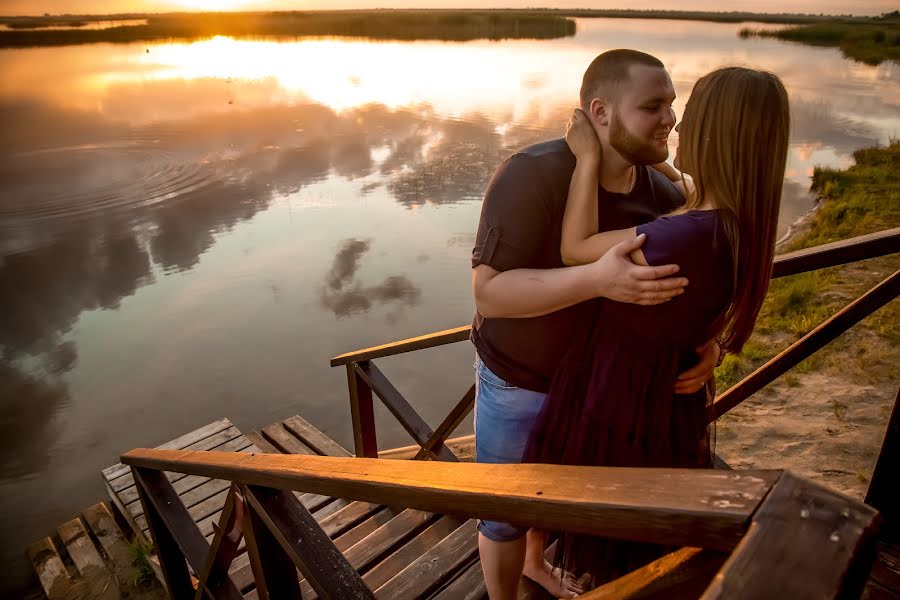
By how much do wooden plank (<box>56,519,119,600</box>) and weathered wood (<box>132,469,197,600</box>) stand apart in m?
2.19

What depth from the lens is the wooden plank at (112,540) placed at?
4.41 meters

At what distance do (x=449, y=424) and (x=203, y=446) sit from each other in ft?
9.12

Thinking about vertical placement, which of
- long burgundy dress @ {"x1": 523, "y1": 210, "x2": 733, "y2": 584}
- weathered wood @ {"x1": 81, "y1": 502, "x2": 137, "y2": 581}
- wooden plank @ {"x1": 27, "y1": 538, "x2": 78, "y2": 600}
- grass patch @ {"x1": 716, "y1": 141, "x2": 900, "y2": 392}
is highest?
long burgundy dress @ {"x1": 523, "y1": 210, "x2": 733, "y2": 584}

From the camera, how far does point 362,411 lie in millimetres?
3592

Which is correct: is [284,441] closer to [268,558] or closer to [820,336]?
[268,558]

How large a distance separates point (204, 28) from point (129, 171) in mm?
67934

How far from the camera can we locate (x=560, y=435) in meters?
1.57

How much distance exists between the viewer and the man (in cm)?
149

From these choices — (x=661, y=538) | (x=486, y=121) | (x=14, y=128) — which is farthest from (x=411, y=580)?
(x=14, y=128)

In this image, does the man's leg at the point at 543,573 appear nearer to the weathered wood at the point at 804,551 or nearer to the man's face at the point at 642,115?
the man's face at the point at 642,115

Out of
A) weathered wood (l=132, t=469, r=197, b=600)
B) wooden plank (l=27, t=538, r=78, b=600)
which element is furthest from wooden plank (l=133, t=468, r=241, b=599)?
wooden plank (l=27, t=538, r=78, b=600)

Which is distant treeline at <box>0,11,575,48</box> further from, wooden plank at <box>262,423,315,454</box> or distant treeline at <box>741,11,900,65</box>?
wooden plank at <box>262,423,315,454</box>

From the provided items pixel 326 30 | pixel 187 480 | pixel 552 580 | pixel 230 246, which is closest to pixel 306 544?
pixel 552 580

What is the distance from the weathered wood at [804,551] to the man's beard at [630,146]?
1.08 meters
